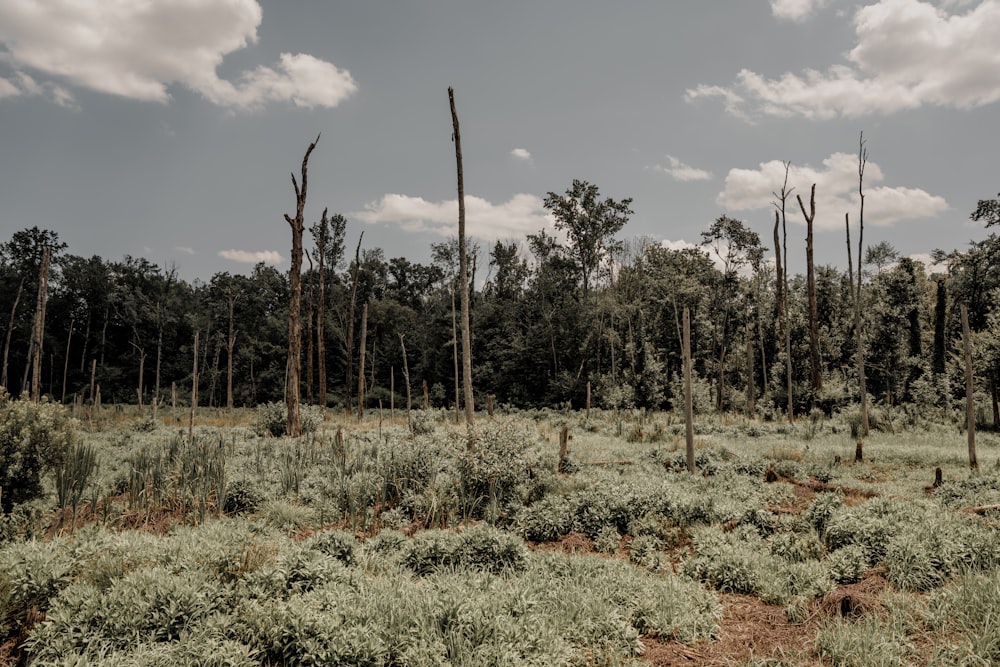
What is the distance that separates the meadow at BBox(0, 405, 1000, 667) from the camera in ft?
15.1

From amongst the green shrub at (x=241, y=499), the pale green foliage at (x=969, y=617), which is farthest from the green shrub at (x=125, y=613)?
the pale green foliage at (x=969, y=617)

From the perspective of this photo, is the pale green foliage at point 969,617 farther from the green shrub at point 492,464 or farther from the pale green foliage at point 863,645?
the green shrub at point 492,464

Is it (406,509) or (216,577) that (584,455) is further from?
(216,577)

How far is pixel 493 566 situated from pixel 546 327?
3654 cm

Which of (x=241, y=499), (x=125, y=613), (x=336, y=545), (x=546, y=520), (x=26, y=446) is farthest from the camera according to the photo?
(x=241, y=499)

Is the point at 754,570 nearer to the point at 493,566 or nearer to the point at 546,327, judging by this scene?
the point at 493,566

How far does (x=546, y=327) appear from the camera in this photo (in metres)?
43.0

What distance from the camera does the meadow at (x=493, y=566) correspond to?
15.1ft

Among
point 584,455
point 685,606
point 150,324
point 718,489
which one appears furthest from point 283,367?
point 685,606

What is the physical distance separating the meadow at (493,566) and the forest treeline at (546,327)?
18500mm

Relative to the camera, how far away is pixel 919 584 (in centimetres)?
614

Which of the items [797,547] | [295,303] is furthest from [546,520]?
[295,303]

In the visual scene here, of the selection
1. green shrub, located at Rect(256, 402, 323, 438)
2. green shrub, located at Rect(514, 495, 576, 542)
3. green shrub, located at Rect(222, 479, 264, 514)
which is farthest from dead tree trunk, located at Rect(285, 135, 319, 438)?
green shrub, located at Rect(514, 495, 576, 542)

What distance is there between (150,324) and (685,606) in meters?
61.7
